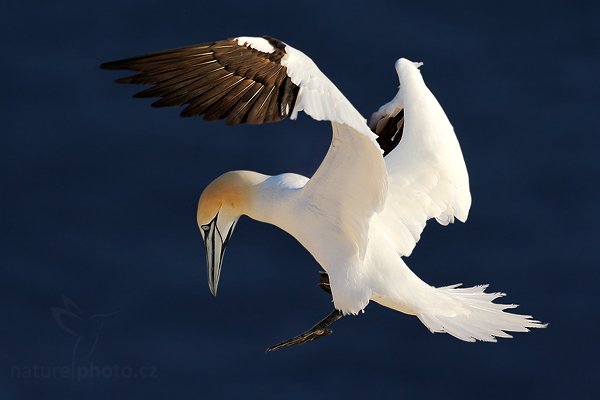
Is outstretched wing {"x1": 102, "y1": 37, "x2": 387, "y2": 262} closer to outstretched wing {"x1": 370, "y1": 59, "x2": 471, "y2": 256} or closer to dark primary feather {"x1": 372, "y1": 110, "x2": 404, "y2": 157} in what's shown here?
outstretched wing {"x1": 370, "y1": 59, "x2": 471, "y2": 256}

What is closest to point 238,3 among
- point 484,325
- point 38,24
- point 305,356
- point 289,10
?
point 289,10

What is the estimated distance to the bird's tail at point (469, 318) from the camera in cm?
1090

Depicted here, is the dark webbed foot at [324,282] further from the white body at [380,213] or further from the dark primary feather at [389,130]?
the dark primary feather at [389,130]

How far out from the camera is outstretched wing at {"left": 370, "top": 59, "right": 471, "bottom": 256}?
1142cm

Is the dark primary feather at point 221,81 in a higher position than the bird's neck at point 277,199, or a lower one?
higher

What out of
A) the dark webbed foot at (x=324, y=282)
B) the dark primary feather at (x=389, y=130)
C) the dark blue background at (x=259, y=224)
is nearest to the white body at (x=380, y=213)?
the dark primary feather at (x=389, y=130)

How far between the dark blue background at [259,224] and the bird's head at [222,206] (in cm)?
312

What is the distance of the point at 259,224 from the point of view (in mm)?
15289

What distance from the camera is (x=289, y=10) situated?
1653 cm

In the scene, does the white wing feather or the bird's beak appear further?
the bird's beak

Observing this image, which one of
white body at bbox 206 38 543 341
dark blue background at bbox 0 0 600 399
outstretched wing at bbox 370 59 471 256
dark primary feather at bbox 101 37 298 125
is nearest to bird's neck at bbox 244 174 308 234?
white body at bbox 206 38 543 341

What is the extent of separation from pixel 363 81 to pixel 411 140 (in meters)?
4.09

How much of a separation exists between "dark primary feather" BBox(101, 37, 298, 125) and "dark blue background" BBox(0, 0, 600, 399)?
4985 mm

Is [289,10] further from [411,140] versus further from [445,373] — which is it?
[411,140]
